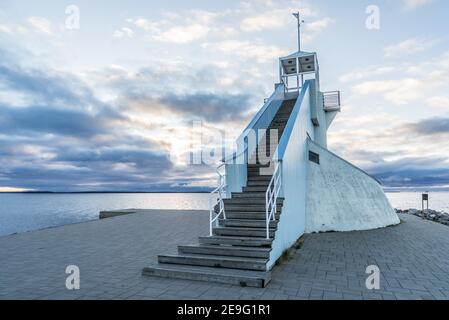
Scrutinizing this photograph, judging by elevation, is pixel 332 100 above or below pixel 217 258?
above

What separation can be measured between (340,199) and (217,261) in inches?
287

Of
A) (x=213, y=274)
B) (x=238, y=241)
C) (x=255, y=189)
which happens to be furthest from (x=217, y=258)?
(x=255, y=189)

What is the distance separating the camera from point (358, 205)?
1154 cm

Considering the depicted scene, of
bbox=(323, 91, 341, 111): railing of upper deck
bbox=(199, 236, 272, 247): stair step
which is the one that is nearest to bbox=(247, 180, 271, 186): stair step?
bbox=(199, 236, 272, 247): stair step

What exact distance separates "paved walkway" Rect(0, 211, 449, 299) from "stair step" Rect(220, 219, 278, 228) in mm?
940

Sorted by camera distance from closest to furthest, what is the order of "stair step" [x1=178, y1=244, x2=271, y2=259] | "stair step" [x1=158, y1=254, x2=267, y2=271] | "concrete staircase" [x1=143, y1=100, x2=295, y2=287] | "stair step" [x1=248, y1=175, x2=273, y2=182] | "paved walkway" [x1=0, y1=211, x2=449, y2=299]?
1. "paved walkway" [x1=0, y1=211, x2=449, y2=299]
2. "concrete staircase" [x1=143, y1=100, x2=295, y2=287]
3. "stair step" [x1=158, y1=254, x2=267, y2=271]
4. "stair step" [x1=178, y1=244, x2=271, y2=259]
5. "stair step" [x1=248, y1=175, x2=273, y2=182]

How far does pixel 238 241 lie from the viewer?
6.21m

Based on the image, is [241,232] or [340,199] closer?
[241,232]

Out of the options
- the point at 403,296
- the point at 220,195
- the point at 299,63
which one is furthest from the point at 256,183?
the point at 299,63

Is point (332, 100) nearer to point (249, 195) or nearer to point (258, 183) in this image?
point (258, 183)

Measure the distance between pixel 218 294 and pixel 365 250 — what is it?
16.1ft

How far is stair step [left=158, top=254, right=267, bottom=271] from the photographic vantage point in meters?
5.40

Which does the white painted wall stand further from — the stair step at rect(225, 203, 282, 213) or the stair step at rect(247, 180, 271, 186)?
the stair step at rect(225, 203, 282, 213)
